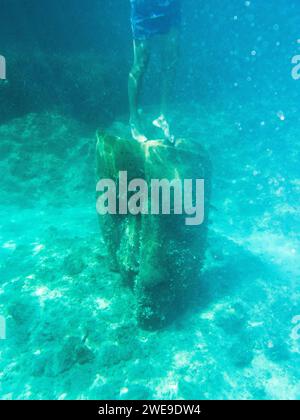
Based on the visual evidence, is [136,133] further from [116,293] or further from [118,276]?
[116,293]

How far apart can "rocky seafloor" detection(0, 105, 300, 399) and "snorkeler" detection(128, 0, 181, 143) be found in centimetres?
278

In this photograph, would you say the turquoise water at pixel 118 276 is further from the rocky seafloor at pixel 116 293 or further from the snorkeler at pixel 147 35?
the snorkeler at pixel 147 35

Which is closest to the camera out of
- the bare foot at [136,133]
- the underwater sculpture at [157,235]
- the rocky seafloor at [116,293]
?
the rocky seafloor at [116,293]

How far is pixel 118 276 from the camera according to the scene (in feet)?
18.0

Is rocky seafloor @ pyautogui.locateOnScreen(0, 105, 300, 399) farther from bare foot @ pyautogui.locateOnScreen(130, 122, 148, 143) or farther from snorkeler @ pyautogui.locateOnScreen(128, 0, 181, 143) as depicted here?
snorkeler @ pyautogui.locateOnScreen(128, 0, 181, 143)

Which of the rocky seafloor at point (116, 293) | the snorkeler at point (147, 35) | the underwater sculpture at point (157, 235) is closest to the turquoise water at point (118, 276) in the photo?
the rocky seafloor at point (116, 293)

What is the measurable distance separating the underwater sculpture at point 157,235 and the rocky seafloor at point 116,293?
47cm

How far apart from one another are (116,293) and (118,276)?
401mm

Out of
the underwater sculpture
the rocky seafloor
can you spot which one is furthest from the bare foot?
the rocky seafloor

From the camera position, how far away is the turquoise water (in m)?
4.07

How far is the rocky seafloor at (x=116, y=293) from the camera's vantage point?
159 inches

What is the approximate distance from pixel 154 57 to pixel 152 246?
9677 mm

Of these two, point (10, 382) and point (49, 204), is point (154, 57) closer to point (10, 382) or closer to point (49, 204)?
point (49, 204)

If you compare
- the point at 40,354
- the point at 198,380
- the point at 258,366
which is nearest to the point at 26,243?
the point at 40,354
